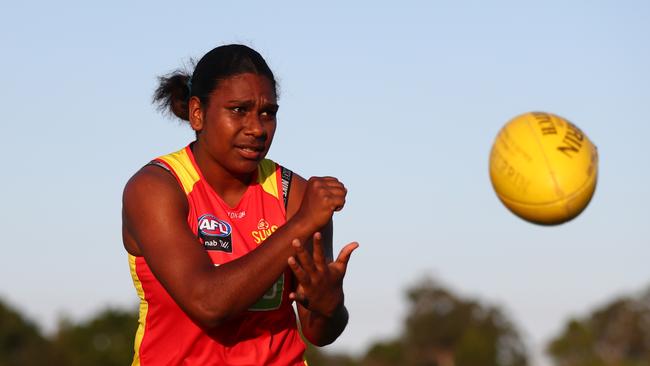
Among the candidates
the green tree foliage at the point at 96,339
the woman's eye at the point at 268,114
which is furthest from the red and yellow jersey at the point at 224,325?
the green tree foliage at the point at 96,339

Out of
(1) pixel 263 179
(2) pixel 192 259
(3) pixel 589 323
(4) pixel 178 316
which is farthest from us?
(3) pixel 589 323

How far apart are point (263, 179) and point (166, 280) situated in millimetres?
1091

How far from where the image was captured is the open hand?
604 centimetres

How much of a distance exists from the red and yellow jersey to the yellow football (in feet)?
4.24

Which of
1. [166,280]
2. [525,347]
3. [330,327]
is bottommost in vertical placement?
[525,347]

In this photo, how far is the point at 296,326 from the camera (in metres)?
6.85

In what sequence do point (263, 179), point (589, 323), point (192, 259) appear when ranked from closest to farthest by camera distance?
1. point (192, 259)
2. point (263, 179)
3. point (589, 323)

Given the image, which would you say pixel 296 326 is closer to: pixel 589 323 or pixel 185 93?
pixel 185 93

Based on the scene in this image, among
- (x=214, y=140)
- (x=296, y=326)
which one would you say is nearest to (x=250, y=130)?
(x=214, y=140)

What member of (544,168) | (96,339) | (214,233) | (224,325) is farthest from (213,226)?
(96,339)

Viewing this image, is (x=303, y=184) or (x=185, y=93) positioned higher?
(x=185, y=93)

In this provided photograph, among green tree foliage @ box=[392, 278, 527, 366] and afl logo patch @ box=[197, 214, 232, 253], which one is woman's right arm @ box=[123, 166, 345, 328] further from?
green tree foliage @ box=[392, 278, 527, 366]

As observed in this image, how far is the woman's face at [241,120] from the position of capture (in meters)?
6.45

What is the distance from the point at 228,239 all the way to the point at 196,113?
0.77 meters
